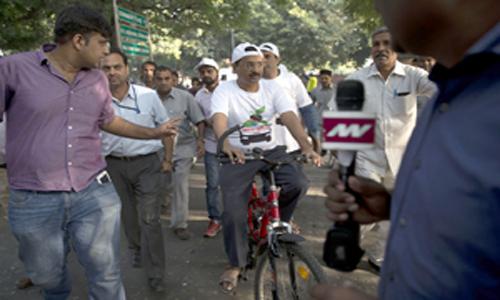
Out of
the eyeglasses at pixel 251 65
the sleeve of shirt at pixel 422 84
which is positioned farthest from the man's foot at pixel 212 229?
the sleeve of shirt at pixel 422 84

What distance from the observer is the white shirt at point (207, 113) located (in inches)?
213

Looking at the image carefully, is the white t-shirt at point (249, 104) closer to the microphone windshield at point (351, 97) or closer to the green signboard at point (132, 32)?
the microphone windshield at point (351, 97)

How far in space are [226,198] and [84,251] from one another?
111 cm

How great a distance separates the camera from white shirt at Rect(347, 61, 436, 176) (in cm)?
379

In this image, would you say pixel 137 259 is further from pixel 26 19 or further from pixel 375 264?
pixel 26 19

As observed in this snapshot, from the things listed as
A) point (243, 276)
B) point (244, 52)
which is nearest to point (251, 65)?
point (244, 52)

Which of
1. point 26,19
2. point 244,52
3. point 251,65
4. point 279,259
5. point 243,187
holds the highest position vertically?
point 26,19

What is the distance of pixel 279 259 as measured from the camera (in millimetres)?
3020

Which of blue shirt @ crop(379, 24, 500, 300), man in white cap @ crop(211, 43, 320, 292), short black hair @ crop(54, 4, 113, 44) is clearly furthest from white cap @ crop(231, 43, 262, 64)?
blue shirt @ crop(379, 24, 500, 300)

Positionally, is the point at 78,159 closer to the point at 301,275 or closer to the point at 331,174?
the point at 301,275

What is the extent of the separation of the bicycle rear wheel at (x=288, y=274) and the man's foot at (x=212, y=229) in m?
2.04

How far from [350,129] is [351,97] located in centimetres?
12

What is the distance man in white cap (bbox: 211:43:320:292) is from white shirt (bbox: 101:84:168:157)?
0.67 m

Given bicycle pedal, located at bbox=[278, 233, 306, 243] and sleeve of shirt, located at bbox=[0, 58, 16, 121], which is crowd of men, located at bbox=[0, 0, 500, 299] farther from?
bicycle pedal, located at bbox=[278, 233, 306, 243]
